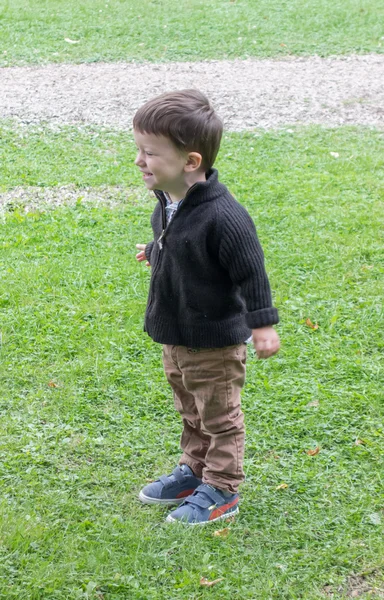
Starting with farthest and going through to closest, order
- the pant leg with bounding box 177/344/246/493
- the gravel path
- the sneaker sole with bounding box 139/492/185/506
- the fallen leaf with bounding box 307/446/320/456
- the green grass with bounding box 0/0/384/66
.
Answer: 1. the green grass with bounding box 0/0/384/66
2. the gravel path
3. the fallen leaf with bounding box 307/446/320/456
4. the sneaker sole with bounding box 139/492/185/506
5. the pant leg with bounding box 177/344/246/493

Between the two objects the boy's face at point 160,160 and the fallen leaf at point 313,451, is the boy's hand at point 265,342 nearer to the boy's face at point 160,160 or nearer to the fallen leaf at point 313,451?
the boy's face at point 160,160

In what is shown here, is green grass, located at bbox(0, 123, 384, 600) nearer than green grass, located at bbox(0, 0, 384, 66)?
Yes

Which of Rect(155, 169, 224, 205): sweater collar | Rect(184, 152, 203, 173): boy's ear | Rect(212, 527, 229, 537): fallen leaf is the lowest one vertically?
Rect(212, 527, 229, 537): fallen leaf

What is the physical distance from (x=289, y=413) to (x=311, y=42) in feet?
29.9

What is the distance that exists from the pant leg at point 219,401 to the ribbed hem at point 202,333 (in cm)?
5

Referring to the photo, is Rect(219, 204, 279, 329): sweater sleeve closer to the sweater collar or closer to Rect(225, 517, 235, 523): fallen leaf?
the sweater collar

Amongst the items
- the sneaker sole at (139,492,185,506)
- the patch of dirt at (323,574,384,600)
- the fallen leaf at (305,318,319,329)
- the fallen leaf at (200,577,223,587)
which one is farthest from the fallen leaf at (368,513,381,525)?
the fallen leaf at (305,318,319,329)

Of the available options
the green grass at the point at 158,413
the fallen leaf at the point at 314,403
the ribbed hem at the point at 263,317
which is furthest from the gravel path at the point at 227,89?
the ribbed hem at the point at 263,317

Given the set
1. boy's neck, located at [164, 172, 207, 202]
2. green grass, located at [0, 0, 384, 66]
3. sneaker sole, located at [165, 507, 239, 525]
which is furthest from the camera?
green grass, located at [0, 0, 384, 66]

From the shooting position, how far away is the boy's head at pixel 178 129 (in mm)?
2680

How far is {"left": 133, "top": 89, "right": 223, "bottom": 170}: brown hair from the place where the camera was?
268 cm

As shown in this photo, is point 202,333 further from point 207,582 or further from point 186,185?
point 207,582

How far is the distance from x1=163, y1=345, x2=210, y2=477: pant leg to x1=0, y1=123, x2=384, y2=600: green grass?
8.4 inches

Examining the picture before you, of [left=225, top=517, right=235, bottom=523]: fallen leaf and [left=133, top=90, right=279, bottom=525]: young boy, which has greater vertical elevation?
[left=133, top=90, right=279, bottom=525]: young boy
